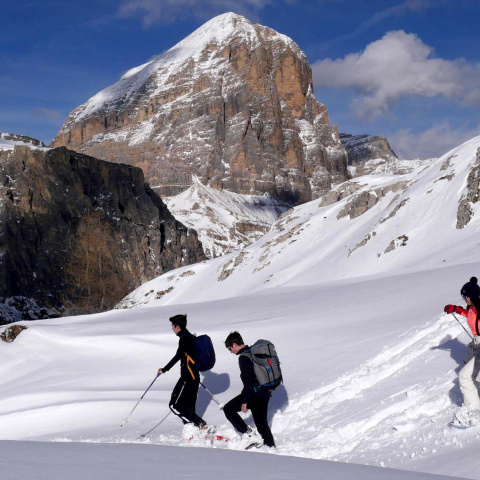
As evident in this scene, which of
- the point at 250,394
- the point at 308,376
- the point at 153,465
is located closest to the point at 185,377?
the point at 250,394

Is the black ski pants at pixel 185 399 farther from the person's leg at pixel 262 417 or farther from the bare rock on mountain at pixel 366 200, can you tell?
the bare rock on mountain at pixel 366 200

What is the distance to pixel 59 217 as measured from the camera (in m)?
103

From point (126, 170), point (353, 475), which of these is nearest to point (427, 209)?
point (353, 475)

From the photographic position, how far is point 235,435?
786 cm

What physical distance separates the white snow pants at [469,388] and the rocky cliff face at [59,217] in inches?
3266

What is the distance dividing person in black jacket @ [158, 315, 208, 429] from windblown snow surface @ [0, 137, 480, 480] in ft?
1.01

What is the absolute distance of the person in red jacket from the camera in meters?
6.53

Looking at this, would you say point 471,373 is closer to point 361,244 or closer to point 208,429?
point 208,429

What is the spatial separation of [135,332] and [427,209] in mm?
25581

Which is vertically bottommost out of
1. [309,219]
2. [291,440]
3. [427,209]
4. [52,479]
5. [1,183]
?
[291,440]

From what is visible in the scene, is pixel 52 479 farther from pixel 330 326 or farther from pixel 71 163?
pixel 71 163

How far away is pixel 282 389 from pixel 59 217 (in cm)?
9959

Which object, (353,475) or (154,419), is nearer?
(353,475)

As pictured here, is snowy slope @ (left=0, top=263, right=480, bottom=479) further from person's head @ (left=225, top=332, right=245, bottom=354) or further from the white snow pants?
person's head @ (left=225, top=332, right=245, bottom=354)
